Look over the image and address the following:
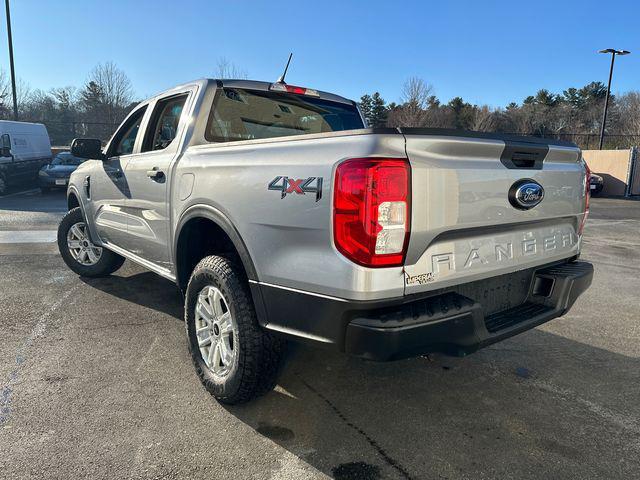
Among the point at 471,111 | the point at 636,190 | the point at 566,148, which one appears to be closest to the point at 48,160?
the point at 566,148

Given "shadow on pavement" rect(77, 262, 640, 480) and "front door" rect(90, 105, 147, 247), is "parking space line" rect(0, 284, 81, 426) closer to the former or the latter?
"front door" rect(90, 105, 147, 247)

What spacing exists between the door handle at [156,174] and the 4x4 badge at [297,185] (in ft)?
4.48

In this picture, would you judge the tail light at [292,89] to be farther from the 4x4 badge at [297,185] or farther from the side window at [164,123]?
the 4x4 badge at [297,185]

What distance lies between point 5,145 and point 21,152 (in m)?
1.13

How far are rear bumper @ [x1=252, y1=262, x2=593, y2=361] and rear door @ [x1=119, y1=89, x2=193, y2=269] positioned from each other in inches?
53.8

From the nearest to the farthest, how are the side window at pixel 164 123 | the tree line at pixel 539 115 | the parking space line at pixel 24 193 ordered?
the side window at pixel 164 123 → the parking space line at pixel 24 193 → the tree line at pixel 539 115

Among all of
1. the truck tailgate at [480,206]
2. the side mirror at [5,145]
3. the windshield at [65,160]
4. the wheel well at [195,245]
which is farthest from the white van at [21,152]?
the truck tailgate at [480,206]

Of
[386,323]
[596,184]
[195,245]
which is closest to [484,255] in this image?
[386,323]

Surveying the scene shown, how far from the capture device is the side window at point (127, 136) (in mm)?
4238

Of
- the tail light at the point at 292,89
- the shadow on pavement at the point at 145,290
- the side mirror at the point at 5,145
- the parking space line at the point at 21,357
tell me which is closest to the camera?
the parking space line at the point at 21,357

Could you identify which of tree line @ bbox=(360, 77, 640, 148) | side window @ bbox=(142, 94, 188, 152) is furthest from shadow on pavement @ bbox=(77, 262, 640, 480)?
tree line @ bbox=(360, 77, 640, 148)

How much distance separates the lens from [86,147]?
427 cm

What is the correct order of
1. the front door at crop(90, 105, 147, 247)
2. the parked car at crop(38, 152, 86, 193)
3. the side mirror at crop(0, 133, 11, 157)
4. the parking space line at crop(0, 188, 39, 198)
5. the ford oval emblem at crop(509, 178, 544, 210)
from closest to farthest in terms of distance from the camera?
the ford oval emblem at crop(509, 178, 544, 210), the front door at crop(90, 105, 147, 247), the side mirror at crop(0, 133, 11, 157), the parking space line at crop(0, 188, 39, 198), the parked car at crop(38, 152, 86, 193)

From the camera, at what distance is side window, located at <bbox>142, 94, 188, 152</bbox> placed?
3580 mm
